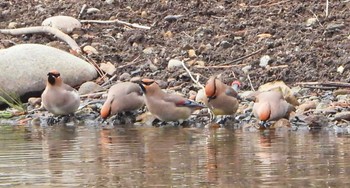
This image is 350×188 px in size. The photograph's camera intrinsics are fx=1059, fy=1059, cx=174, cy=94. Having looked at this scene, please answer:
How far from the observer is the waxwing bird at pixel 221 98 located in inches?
471

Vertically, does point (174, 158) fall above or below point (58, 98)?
below

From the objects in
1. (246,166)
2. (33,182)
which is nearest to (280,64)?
(246,166)

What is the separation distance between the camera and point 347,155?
855 centimetres

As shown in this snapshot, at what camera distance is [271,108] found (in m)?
11.4

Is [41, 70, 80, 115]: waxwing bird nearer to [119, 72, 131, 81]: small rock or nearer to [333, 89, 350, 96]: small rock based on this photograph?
[119, 72, 131, 81]: small rock

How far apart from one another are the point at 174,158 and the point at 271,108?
299 centimetres

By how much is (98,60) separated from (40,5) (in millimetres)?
2793

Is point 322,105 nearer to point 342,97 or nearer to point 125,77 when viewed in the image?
point 342,97

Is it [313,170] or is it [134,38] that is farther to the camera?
[134,38]

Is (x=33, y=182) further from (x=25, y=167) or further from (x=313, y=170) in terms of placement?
(x=313, y=170)

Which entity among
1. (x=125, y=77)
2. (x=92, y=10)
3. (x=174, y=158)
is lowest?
(x=174, y=158)

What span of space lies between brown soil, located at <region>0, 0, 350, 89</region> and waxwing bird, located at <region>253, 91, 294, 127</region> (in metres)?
1.68

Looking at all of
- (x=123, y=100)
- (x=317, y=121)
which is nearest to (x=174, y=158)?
(x=317, y=121)

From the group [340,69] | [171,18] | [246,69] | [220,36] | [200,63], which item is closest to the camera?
[340,69]
